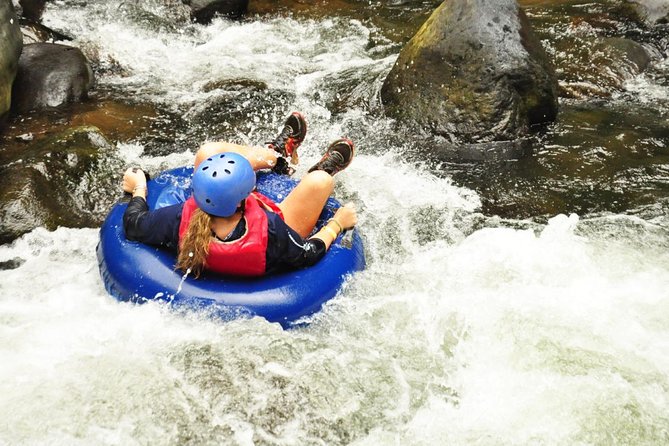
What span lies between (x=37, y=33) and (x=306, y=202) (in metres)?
5.79

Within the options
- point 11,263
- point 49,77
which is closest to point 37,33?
point 49,77

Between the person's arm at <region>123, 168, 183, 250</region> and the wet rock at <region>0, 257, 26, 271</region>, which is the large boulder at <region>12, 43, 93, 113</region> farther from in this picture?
the person's arm at <region>123, 168, 183, 250</region>

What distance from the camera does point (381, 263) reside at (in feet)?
15.2

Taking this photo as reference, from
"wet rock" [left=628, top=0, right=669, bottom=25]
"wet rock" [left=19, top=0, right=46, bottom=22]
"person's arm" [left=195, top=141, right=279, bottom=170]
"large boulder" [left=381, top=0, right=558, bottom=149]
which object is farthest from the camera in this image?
"wet rock" [left=19, top=0, right=46, bottom=22]

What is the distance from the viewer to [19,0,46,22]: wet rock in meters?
9.14

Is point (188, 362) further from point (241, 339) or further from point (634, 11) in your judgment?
point (634, 11)

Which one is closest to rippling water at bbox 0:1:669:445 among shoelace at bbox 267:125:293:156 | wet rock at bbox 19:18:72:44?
shoelace at bbox 267:125:293:156

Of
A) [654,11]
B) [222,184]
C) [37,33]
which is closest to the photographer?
[222,184]

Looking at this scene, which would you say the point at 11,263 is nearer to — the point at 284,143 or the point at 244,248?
the point at 244,248

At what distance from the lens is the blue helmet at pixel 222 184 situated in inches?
130

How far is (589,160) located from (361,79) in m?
2.83

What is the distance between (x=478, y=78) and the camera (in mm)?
6250

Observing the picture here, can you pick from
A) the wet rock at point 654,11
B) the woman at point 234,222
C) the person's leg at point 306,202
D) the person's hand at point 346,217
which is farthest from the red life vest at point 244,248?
the wet rock at point 654,11

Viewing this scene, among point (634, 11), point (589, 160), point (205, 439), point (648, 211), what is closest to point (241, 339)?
point (205, 439)
